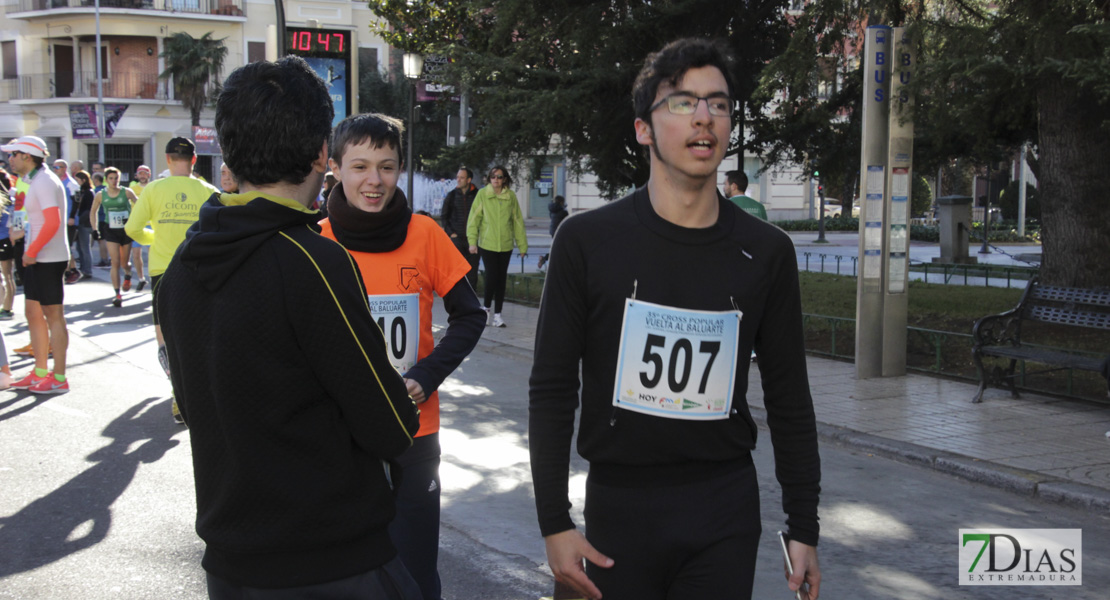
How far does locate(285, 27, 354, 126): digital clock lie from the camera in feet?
48.7

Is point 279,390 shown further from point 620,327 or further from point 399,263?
point 399,263

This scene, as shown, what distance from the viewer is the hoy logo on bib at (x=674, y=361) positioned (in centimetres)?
239

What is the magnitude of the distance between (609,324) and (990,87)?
7.64 m

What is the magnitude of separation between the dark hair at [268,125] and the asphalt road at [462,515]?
2899mm

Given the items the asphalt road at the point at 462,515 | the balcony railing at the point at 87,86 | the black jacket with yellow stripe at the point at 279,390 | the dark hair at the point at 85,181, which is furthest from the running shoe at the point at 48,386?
the balcony railing at the point at 87,86

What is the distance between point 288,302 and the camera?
1.95 m

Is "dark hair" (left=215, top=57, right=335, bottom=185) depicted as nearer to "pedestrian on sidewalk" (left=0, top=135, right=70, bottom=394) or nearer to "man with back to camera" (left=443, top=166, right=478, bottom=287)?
"pedestrian on sidewalk" (left=0, top=135, right=70, bottom=394)

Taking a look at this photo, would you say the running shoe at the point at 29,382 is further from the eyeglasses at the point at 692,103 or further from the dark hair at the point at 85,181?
the dark hair at the point at 85,181

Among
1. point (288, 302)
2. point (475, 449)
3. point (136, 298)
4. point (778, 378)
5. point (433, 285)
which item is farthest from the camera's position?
point (136, 298)

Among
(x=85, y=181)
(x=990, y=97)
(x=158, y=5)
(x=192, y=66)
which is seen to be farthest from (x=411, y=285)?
(x=158, y=5)

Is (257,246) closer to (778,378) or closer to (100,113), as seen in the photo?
(778,378)

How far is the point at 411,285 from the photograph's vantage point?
11.6 ft

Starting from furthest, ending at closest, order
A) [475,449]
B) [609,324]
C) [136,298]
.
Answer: [136,298] → [475,449] → [609,324]

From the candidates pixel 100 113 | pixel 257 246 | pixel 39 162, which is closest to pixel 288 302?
pixel 257 246
